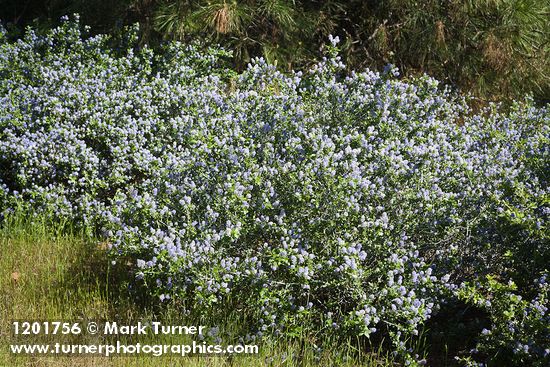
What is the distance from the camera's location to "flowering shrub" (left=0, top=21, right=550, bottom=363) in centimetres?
302

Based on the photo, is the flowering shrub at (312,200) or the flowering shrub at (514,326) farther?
the flowering shrub at (312,200)

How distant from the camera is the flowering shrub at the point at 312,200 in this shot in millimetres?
3018

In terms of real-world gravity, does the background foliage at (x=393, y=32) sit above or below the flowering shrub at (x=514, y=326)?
above

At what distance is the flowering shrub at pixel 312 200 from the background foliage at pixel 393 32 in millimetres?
1127

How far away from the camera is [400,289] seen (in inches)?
114

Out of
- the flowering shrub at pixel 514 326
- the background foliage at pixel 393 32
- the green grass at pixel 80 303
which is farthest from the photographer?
the background foliage at pixel 393 32

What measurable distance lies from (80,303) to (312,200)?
1214 millimetres

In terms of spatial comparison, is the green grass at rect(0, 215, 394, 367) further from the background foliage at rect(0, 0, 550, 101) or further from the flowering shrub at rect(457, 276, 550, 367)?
the background foliage at rect(0, 0, 550, 101)

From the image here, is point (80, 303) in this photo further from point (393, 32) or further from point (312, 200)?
point (393, 32)

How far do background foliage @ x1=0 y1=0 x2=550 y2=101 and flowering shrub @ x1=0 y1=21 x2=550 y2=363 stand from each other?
1.13 meters

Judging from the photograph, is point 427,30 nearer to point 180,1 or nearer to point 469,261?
point 180,1

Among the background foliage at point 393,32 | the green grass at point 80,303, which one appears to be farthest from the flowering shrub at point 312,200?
the background foliage at point 393,32

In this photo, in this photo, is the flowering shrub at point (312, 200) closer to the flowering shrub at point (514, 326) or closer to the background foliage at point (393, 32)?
the flowering shrub at point (514, 326)

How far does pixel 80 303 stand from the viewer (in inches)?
134
